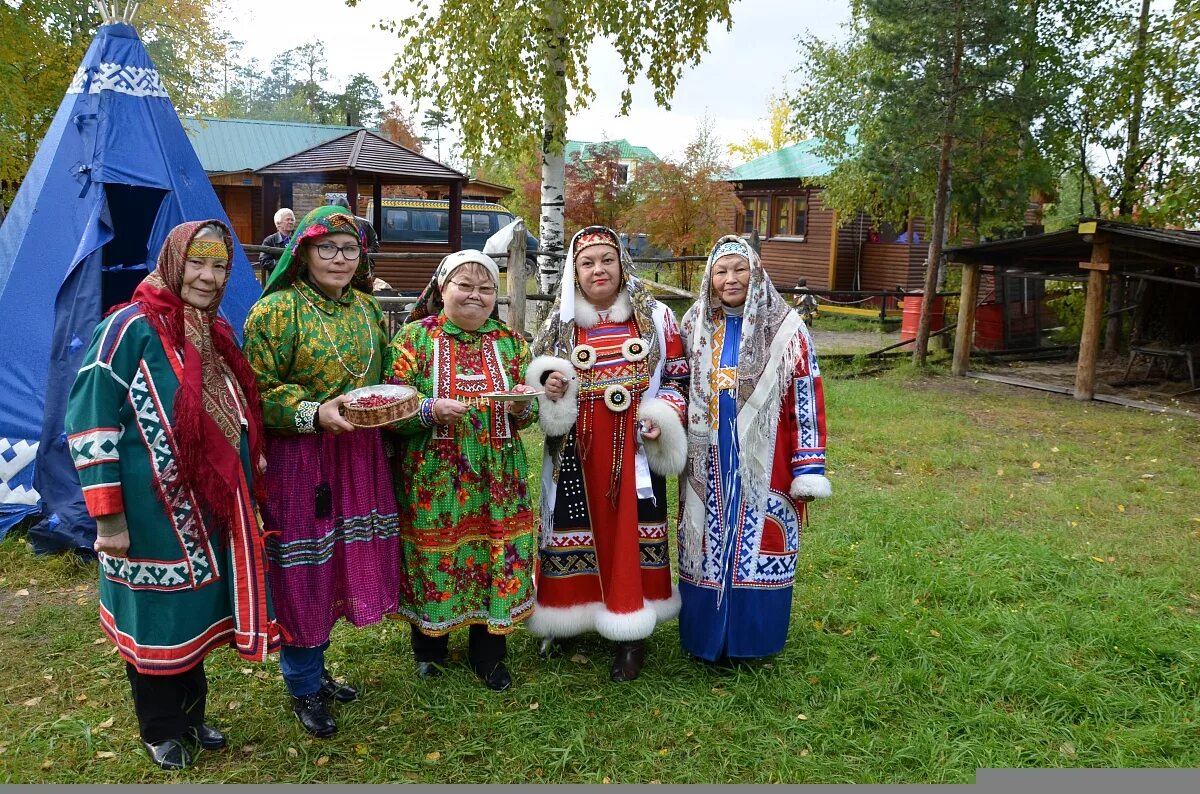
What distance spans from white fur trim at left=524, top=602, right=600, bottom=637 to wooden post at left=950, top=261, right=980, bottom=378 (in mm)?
9924

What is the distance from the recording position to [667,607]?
3758mm

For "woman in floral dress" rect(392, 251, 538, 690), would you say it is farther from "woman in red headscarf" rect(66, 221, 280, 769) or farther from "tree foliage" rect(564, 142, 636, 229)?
"tree foliage" rect(564, 142, 636, 229)

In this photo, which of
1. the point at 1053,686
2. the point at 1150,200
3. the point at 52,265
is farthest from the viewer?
the point at 1150,200

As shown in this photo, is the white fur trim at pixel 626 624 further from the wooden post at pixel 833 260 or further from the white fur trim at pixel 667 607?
the wooden post at pixel 833 260

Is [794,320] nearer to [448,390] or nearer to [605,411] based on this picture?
[605,411]

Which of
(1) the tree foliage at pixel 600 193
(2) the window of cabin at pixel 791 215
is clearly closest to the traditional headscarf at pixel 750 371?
(1) the tree foliage at pixel 600 193

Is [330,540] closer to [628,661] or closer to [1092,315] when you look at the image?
[628,661]

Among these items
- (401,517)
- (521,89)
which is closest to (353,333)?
(401,517)

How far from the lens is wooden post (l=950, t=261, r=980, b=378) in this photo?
39.3ft

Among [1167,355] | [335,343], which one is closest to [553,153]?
[335,343]

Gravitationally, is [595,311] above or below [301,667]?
above

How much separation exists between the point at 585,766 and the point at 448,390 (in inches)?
57.5

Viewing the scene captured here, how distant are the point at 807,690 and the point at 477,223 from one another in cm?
1992

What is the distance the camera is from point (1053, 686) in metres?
3.59
